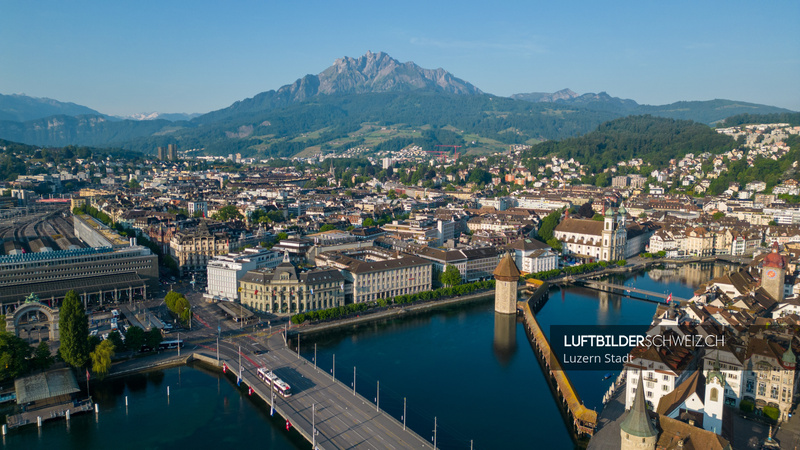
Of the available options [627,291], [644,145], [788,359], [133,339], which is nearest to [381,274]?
[133,339]

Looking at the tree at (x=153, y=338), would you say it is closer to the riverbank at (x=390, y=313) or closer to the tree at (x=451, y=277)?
the riverbank at (x=390, y=313)

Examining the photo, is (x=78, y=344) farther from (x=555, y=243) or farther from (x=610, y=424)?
(x=555, y=243)

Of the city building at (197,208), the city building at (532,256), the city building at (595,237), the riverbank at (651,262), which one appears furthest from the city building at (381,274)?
the city building at (197,208)

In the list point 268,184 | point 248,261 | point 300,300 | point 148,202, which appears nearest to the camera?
point 300,300

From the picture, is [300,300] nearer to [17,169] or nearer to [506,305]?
[506,305]

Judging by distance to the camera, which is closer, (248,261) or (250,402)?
(250,402)

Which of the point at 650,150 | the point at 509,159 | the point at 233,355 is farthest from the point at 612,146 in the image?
the point at 233,355
